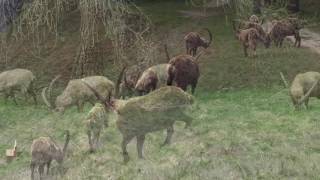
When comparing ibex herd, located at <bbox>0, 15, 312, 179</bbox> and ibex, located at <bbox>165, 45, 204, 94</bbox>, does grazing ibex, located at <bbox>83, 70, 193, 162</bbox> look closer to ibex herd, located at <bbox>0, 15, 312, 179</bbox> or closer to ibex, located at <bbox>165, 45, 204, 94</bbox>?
ibex herd, located at <bbox>0, 15, 312, 179</bbox>

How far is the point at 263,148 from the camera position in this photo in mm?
9430

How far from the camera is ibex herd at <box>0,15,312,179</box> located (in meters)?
9.07

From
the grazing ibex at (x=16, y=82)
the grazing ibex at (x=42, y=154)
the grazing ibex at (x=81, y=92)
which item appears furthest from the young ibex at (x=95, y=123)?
the grazing ibex at (x=16, y=82)

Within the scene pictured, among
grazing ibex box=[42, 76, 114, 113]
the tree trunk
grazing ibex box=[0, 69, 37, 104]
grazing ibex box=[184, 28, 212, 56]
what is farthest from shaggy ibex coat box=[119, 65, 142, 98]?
the tree trunk

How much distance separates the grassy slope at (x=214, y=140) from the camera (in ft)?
28.9

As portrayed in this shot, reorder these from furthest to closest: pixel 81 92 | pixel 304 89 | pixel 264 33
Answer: pixel 264 33
pixel 81 92
pixel 304 89

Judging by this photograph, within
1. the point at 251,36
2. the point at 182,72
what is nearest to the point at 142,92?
the point at 182,72

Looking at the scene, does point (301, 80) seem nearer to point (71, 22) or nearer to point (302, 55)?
point (302, 55)

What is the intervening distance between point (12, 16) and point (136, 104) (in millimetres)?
8304

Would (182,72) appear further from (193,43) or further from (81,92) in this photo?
(193,43)

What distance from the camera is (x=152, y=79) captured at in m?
12.0

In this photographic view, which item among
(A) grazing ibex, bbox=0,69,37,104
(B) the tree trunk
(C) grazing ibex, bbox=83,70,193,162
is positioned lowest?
(A) grazing ibex, bbox=0,69,37,104

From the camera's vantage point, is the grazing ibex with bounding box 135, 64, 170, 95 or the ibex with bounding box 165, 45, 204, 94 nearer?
the grazing ibex with bounding box 135, 64, 170, 95

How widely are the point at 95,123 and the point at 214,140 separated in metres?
1.72
